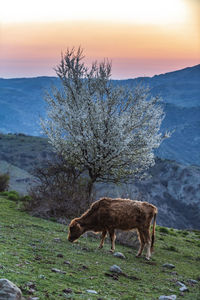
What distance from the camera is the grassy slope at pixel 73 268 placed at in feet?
25.7

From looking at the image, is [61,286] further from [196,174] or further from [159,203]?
[196,174]

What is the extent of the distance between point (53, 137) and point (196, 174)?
100860 millimetres

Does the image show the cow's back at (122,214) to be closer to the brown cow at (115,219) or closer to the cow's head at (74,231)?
the brown cow at (115,219)

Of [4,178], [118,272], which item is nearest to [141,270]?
[118,272]

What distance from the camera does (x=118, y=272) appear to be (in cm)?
1094

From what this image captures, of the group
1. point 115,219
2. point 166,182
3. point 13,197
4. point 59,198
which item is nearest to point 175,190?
point 166,182

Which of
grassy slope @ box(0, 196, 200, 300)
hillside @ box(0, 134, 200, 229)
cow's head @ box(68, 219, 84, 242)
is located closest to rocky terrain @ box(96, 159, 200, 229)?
hillside @ box(0, 134, 200, 229)

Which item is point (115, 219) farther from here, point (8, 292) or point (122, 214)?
point (8, 292)

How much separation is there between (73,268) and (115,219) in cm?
504

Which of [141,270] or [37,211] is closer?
[141,270]

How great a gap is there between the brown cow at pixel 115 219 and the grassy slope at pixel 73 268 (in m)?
0.60

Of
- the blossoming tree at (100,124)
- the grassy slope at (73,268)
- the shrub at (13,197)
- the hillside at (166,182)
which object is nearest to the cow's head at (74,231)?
the grassy slope at (73,268)

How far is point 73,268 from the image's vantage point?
10172mm

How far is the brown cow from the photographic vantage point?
591 inches
